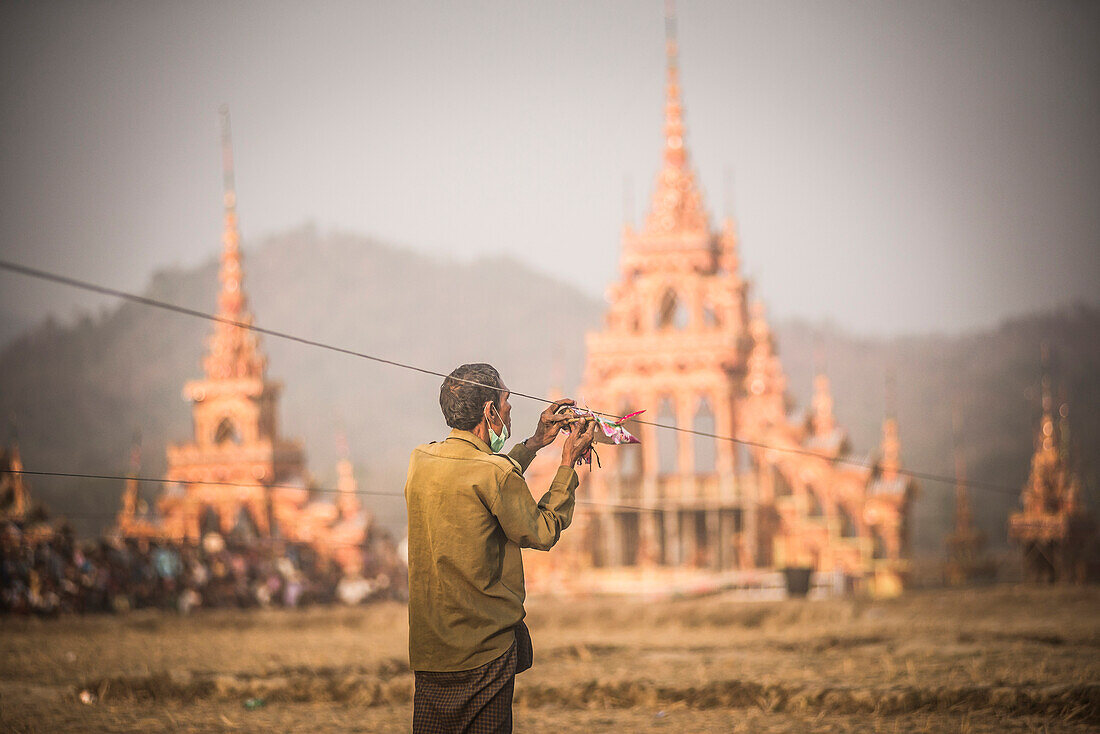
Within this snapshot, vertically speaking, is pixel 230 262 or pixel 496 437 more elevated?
pixel 230 262

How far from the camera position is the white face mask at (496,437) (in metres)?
5.12

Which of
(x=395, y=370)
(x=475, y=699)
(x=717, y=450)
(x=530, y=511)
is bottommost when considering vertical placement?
(x=475, y=699)

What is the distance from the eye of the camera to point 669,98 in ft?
106

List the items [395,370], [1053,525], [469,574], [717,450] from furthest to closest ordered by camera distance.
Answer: [395,370] → [717,450] → [1053,525] → [469,574]

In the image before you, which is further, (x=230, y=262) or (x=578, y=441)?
(x=230, y=262)

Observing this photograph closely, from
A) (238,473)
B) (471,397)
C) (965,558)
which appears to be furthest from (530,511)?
(238,473)

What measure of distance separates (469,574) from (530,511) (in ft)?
1.11

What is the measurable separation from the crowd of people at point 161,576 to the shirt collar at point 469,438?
50.5ft

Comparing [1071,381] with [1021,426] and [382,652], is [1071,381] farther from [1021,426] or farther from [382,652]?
[382,652]

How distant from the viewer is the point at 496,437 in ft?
17.1

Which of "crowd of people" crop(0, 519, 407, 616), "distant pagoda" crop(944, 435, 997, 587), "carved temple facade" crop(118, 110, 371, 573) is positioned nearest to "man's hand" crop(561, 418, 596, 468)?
"crowd of people" crop(0, 519, 407, 616)

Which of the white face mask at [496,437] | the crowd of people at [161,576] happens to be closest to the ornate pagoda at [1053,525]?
the crowd of people at [161,576]

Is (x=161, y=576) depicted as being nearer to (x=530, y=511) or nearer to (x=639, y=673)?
(x=639, y=673)

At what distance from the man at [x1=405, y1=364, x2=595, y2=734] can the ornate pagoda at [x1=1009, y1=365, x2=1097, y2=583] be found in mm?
22395
